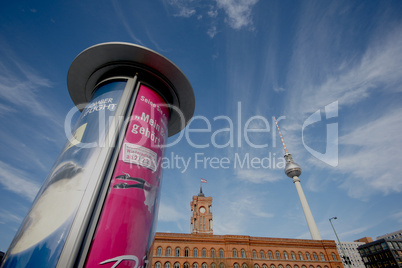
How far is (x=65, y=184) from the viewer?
4672 mm

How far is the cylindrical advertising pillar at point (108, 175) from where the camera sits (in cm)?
397

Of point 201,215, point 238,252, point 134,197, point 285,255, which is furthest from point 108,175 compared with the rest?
point 201,215

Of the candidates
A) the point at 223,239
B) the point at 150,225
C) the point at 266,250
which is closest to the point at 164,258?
the point at 223,239

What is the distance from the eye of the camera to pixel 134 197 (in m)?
4.75

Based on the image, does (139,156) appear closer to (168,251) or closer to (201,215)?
(168,251)

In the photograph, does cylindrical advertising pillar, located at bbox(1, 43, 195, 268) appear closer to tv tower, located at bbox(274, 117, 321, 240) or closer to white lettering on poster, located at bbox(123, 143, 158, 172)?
white lettering on poster, located at bbox(123, 143, 158, 172)

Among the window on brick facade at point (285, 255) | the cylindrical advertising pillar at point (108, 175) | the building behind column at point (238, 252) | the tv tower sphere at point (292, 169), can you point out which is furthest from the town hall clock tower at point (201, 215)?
the cylindrical advertising pillar at point (108, 175)

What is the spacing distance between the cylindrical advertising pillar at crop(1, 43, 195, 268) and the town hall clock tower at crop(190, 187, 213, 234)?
58.4 m

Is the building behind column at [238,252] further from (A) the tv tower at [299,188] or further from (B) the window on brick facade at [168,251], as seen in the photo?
(A) the tv tower at [299,188]

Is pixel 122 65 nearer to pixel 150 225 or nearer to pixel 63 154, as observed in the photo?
pixel 63 154

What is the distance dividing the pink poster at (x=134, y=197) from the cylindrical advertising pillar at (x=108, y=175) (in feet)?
0.06

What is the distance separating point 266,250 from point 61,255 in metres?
44.0

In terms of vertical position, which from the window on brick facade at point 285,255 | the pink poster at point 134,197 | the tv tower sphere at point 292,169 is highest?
the tv tower sphere at point 292,169

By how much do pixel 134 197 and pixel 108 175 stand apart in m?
0.80
